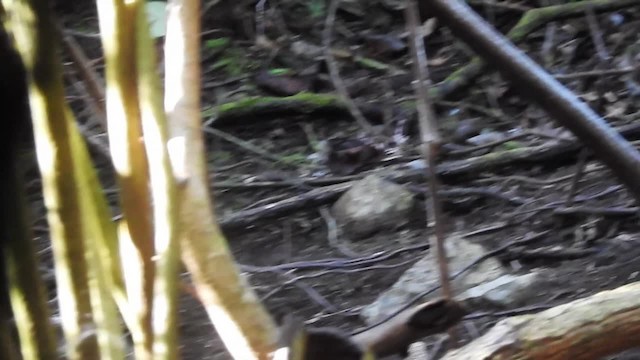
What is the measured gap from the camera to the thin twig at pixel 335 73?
2.09 metres

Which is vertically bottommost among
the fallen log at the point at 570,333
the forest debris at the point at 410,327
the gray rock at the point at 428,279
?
the gray rock at the point at 428,279

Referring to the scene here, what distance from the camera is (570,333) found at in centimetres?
84

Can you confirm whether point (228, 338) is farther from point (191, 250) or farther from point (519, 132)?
point (519, 132)

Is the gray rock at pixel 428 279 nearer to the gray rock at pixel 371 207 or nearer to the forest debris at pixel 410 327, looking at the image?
the gray rock at pixel 371 207

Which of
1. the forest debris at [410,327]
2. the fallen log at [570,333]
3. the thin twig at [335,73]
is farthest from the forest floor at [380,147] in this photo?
the fallen log at [570,333]

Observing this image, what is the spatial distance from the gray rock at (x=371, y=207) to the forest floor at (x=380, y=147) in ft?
0.07

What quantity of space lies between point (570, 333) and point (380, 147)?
115cm

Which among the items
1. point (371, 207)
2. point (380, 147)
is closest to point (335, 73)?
point (380, 147)

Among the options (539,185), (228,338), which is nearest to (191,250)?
(228,338)

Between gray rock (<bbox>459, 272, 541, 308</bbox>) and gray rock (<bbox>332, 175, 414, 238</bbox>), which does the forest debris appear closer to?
gray rock (<bbox>459, 272, 541, 308</bbox>)

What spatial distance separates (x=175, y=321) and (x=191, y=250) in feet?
0.51

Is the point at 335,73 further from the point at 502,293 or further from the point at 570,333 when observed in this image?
the point at 570,333

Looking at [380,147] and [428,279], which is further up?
[380,147]

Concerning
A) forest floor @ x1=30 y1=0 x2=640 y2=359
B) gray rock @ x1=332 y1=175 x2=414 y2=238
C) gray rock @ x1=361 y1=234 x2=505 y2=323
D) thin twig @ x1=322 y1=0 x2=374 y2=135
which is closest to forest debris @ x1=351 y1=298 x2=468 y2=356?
forest floor @ x1=30 y1=0 x2=640 y2=359
